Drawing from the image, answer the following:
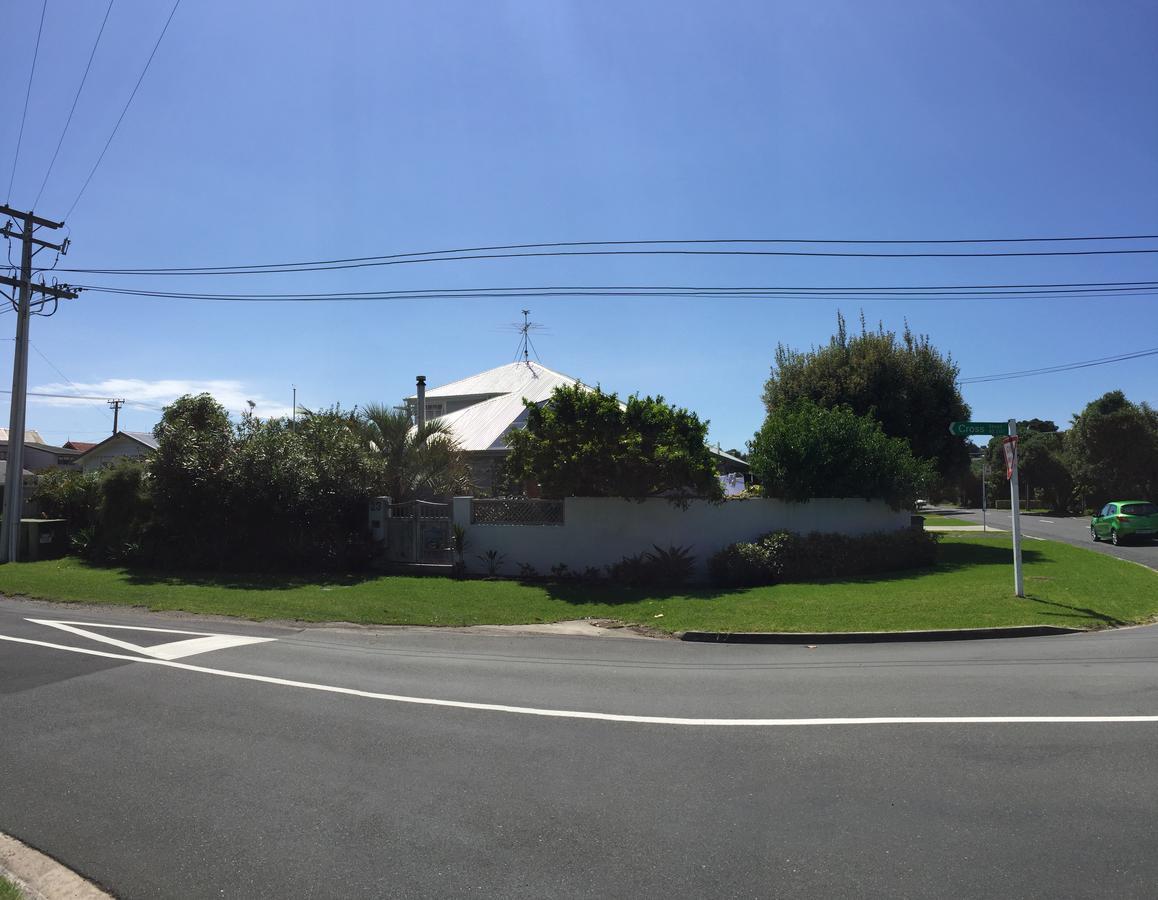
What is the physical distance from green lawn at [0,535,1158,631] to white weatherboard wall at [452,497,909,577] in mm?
1212

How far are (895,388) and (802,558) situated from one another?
400 inches

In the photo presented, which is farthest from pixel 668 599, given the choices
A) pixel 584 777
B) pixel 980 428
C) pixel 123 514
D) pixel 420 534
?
Answer: pixel 123 514

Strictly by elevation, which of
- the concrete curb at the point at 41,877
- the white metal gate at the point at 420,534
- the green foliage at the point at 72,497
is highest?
the green foliage at the point at 72,497

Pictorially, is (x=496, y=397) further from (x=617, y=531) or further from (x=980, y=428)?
(x=980, y=428)

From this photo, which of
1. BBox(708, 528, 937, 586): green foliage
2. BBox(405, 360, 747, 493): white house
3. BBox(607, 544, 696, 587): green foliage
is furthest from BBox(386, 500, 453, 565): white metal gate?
BBox(708, 528, 937, 586): green foliage

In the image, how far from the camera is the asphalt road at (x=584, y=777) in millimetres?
3953

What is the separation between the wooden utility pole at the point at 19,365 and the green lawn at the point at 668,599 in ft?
8.85

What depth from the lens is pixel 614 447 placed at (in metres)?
16.5

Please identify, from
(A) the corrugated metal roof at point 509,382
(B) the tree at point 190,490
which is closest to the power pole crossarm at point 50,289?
(B) the tree at point 190,490

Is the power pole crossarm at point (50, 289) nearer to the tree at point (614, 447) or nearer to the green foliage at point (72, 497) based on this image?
the green foliage at point (72, 497)

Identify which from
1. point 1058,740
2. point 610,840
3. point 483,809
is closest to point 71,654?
point 483,809

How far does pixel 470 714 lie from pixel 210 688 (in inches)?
113

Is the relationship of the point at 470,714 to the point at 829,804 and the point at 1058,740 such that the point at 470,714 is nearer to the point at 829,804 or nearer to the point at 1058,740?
the point at 829,804

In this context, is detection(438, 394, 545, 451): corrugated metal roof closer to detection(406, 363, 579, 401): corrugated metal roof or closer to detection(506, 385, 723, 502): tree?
detection(406, 363, 579, 401): corrugated metal roof
